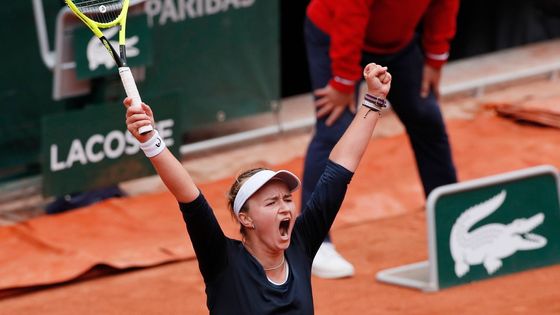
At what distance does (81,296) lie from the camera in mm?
6000

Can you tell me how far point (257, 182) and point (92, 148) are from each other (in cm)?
317

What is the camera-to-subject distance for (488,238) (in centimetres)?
576

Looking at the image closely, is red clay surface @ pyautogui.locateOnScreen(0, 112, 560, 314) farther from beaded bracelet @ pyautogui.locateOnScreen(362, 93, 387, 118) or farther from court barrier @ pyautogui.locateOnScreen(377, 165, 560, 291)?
beaded bracelet @ pyautogui.locateOnScreen(362, 93, 387, 118)

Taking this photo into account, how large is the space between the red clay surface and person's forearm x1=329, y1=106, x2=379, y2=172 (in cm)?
163

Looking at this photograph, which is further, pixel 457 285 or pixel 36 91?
pixel 36 91

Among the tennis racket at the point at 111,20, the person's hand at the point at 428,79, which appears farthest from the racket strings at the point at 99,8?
the person's hand at the point at 428,79

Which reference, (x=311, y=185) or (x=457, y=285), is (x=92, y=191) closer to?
(x=311, y=185)

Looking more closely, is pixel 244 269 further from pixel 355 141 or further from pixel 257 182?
pixel 355 141

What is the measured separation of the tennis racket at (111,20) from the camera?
3.63 metres

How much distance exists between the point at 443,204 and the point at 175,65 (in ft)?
8.37

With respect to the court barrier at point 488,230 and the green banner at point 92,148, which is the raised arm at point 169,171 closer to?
the court barrier at point 488,230

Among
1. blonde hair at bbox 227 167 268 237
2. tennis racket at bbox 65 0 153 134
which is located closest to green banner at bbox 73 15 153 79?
tennis racket at bbox 65 0 153 134

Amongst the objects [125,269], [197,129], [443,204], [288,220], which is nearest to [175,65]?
[197,129]

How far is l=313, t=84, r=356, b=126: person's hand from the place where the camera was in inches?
229
